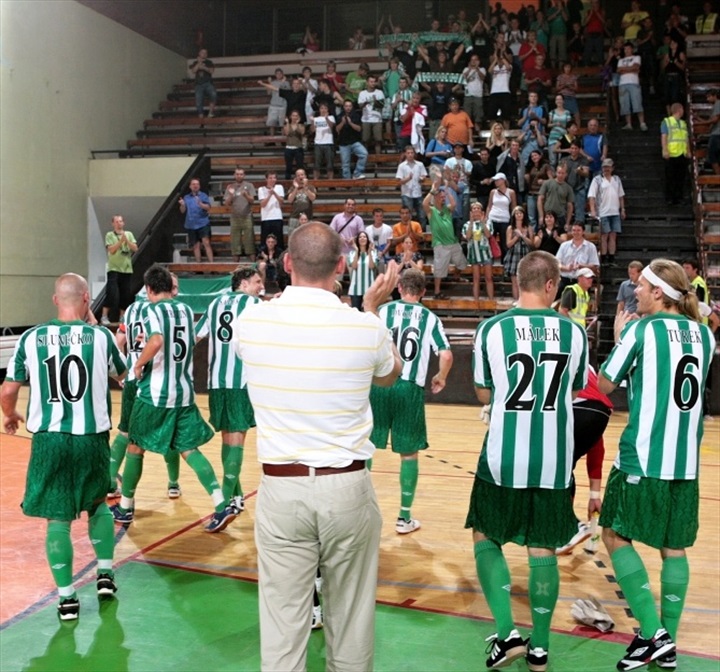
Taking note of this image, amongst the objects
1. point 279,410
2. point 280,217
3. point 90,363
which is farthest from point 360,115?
point 279,410

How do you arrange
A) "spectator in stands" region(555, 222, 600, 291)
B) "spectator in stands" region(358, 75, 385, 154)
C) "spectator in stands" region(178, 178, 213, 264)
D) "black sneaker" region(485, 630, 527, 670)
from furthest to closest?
"spectator in stands" region(358, 75, 385, 154) → "spectator in stands" region(178, 178, 213, 264) → "spectator in stands" region(555, 222, 600, 291) → "black sneaker" region(485, 630, 527, 670)

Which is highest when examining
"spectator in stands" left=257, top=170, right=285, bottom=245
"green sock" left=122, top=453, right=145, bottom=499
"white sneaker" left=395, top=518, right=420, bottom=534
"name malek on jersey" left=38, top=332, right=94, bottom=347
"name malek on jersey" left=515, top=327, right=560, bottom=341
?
"spectator in stands" left=257, top=170, right=285, bottom=245

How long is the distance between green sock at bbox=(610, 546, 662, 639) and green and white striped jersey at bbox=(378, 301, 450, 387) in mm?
2373

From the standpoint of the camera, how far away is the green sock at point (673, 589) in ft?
12.6

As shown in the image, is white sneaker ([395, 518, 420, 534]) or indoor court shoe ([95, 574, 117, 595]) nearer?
indoor court shoe ([95, 574, 117, 595])

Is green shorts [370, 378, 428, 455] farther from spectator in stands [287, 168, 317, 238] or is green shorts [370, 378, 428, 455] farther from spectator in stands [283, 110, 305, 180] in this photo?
spectator in stands [283, 110, 305, 180]

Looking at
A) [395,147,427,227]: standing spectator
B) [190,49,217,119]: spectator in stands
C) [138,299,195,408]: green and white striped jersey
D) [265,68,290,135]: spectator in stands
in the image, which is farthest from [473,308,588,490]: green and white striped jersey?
[190,49,217,119]: spectator in stands

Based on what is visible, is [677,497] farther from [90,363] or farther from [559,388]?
[90,363]

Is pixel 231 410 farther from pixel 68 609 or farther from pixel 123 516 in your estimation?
pixel 68 609

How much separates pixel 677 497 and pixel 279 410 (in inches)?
81.1

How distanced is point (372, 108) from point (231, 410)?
1167 cm

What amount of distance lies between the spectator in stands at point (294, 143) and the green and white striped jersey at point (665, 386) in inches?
538

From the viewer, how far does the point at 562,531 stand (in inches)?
150

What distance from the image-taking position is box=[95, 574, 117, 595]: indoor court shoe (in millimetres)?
4672
